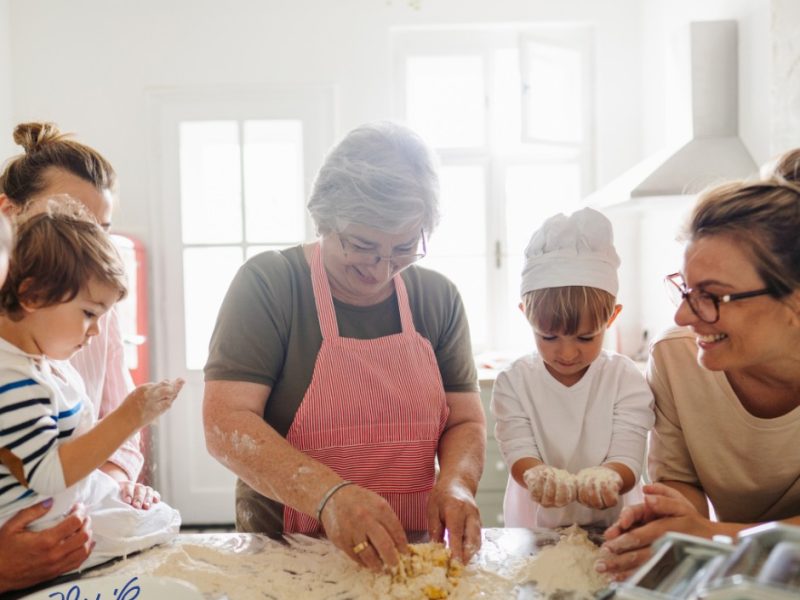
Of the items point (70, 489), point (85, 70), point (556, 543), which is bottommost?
point (556, 543)

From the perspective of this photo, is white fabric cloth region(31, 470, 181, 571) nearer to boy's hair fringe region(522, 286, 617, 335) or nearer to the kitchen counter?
the kitchen counter

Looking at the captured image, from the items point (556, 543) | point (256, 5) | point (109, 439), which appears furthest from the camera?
point (256, 5)

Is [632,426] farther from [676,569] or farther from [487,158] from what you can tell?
[487,158]

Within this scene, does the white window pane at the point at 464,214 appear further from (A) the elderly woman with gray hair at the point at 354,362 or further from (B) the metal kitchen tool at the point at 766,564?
(B) the metal kitchen tool at the point at 766,564

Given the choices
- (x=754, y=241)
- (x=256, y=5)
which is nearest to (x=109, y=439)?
(x=754, y=241)

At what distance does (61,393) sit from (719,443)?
1.19 metres

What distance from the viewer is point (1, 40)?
11.7 ft

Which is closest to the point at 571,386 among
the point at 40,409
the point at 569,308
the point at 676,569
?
the point at 569,308

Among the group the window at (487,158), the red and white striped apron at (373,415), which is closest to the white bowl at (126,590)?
the red and white striped apron at (373,415)

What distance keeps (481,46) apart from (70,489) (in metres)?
3.17

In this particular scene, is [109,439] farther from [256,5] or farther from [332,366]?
[256,5]

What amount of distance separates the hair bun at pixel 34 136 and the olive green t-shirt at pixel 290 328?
1.79 ft

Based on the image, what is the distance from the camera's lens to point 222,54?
3.57 m

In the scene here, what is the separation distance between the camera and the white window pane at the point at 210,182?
Result: 3625mm
